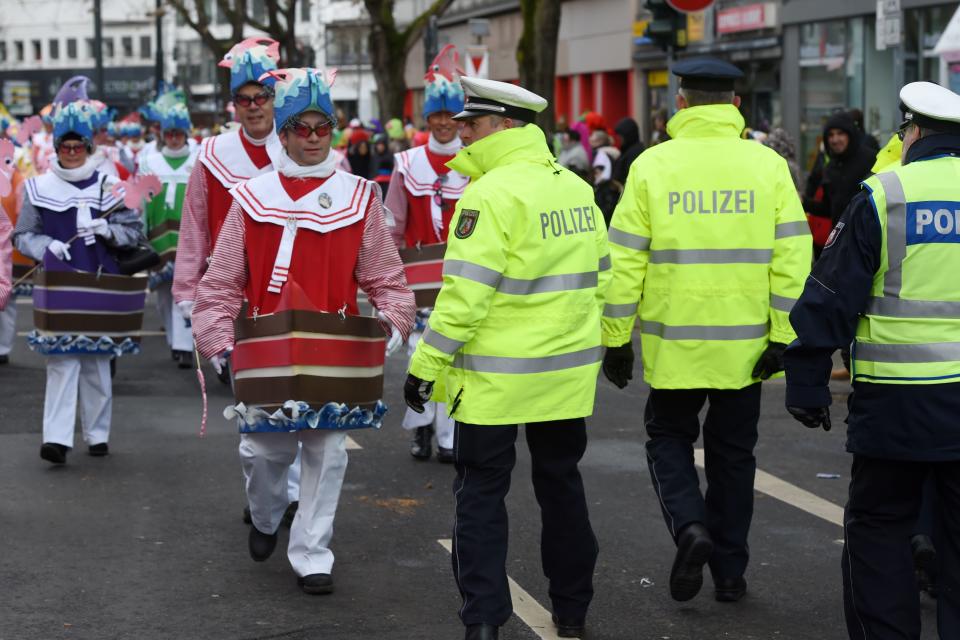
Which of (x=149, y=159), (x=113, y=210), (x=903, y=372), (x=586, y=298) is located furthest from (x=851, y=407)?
(x=149, y=159)

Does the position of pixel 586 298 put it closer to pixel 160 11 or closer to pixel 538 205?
pixel 538 205

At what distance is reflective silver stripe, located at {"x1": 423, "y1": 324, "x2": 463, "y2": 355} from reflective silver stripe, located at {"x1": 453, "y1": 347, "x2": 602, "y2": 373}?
15 cm

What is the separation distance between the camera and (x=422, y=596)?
6359 mm

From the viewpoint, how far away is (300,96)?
21.0 feet

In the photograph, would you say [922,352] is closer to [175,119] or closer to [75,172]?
[75,172]

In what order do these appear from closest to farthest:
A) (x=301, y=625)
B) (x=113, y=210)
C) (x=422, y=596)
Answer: (x=301, y=625) < (x=422, y=596) < (x=113, y=210)

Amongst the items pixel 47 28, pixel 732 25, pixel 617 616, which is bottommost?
pixel 617 616

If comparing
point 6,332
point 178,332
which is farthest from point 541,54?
point 6,332

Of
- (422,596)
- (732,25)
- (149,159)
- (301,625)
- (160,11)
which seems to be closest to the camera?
(301,625)

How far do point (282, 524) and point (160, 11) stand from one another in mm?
35018

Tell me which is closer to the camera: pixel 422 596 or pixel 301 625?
pixel 301 625

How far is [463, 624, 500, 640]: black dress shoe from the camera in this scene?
5.43 m

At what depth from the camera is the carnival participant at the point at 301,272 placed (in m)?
6.38

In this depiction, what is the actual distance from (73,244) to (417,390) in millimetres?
4280
